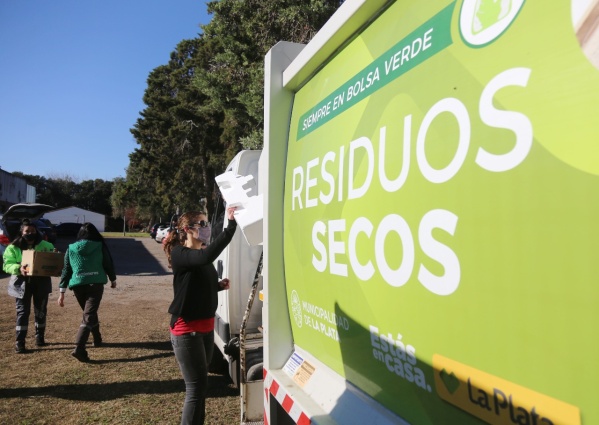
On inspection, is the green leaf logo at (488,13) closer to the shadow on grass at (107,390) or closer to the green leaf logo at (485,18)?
the green leaf logo at (485,18)

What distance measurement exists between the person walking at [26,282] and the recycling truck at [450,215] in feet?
18.8

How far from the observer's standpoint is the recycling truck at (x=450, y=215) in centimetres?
85

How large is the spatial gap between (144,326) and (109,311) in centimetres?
166

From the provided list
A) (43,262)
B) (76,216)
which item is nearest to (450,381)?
(43,262)

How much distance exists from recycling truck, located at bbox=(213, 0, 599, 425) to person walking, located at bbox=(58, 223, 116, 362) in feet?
15.8

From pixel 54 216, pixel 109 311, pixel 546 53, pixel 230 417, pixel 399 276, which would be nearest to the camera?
pixel 546 53

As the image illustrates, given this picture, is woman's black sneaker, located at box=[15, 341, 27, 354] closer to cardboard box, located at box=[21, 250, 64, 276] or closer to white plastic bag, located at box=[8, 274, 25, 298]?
white plastic bag, located at box=[8, 274, 25, 298]

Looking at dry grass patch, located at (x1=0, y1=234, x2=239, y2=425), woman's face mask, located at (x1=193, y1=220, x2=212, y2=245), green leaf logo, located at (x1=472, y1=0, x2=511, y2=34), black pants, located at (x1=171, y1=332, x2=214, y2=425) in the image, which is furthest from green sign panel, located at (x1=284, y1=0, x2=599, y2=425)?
dry grass patch, located at (x1=0, y1=234, x2=239, y2=425)

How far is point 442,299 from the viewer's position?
118cm

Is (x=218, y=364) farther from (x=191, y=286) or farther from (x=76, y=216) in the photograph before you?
(x=76, y=216)

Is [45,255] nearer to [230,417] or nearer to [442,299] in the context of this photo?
[230,417]

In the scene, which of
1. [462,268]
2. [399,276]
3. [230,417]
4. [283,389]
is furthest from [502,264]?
[230,417]

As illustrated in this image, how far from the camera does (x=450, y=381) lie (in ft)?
3.84

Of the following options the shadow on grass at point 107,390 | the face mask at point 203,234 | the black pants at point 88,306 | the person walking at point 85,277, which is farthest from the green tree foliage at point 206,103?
the face mask at point 203,234
